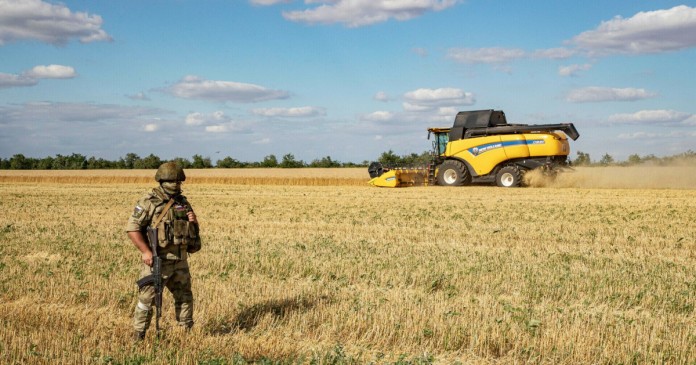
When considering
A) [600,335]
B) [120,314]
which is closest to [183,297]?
[120,314]

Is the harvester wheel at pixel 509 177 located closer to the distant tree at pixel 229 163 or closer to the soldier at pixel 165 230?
the soldier at pixel 165 230

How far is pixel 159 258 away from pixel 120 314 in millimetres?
1605

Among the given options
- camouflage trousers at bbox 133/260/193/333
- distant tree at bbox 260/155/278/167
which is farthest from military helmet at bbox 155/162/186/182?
distant tree at bbox 260/155/278/167

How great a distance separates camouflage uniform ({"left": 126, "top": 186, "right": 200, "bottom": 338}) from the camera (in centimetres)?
644

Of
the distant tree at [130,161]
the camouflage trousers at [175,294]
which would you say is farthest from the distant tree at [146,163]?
the camouflage trousers at [175,294]

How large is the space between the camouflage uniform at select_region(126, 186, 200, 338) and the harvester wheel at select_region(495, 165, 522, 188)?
22.9 meters

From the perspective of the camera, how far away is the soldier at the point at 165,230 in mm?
6410

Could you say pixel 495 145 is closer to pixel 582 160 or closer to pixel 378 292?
pixel 582 160

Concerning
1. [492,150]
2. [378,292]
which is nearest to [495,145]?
[492,150]

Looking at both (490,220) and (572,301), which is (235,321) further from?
(490,220)

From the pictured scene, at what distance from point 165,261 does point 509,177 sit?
23386 mm

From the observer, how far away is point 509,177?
28219 mm

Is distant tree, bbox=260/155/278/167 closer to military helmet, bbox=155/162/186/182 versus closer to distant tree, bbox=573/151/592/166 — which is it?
distant tree, bbox=573/151/592/166

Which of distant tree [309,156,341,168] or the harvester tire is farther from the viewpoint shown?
distant tree [309,156,341,168]
